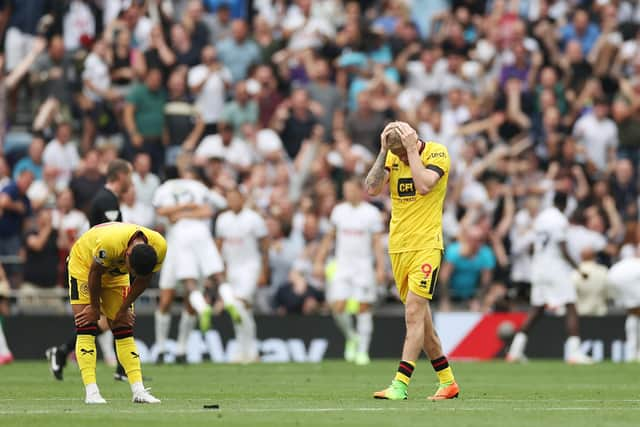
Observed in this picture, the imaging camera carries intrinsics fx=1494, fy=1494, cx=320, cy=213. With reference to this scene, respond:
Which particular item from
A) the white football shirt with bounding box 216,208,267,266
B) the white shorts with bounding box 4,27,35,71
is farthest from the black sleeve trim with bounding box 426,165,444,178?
the white shorts with bounding box 4,27,35,71

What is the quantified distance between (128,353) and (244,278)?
11.2 m

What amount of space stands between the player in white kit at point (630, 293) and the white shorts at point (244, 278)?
5957mm

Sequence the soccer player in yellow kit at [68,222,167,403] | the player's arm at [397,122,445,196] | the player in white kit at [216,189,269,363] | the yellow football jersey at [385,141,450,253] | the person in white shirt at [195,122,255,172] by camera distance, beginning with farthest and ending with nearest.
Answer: the person in white shirt at [195,122,255,172] → the player in white kit at [216,189,269,363] → the yellow football jersey at [385,141,450,253] → the player's arm at [397,122,445,196] → the soccer player in yellow kit at [68,222,167,403]

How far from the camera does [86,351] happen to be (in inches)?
529

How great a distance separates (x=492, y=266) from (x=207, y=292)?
5071 mm

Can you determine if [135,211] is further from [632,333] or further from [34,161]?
[632,333]

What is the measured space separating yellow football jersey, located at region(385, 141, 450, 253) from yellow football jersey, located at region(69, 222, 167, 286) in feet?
8.51

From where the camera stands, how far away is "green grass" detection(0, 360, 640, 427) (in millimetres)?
12180

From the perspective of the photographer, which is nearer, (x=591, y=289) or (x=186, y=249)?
(x=186, y=249)

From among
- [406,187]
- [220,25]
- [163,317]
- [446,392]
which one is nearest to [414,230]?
[406,187]

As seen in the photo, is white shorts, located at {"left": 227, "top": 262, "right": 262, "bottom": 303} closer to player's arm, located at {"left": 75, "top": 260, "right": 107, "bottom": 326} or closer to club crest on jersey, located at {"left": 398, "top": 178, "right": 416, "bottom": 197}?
club crest on jersey, located at {"left": 398, "top": 178, "right": 416, "bottom": 197}

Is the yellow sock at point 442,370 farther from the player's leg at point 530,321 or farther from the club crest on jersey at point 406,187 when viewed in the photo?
the player's leg at point 530,321

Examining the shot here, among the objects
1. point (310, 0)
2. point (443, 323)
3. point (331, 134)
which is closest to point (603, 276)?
point (443, 323)

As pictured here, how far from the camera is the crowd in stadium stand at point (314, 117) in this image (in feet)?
85.6
